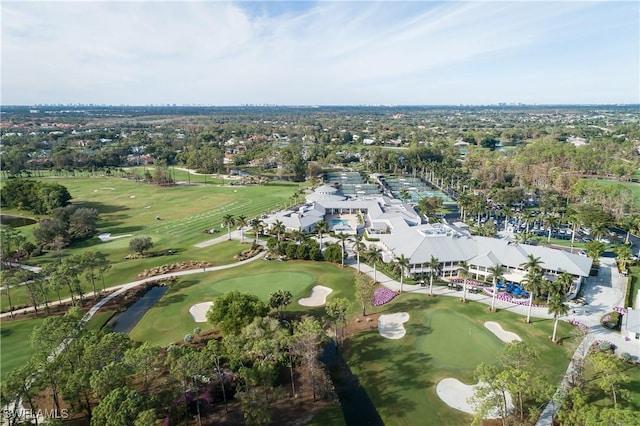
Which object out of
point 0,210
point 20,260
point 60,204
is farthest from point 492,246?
point 0,210

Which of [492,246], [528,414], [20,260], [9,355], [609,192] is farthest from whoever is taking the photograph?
[609,192]

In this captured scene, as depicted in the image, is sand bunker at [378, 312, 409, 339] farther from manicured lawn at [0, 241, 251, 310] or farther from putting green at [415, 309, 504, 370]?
manicured lawn at [0, 241, 251, 310]

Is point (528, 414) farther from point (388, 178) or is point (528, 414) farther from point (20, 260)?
point (388, 178)

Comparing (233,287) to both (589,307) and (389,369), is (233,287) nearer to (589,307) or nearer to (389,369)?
(389,369)

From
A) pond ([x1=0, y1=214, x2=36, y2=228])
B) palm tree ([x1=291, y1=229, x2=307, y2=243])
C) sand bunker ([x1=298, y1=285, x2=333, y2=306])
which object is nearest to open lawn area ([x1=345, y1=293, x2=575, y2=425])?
sand bunker ([x1=298, y1=285, x2=333, y2=306])

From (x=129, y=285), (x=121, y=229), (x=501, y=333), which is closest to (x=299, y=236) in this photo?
(x=129, y=285)

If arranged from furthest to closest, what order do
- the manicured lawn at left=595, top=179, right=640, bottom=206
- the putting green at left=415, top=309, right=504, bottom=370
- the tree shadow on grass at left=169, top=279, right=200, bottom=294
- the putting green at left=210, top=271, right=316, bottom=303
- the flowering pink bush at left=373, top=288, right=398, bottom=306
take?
the manicured lawn at left=595, top=179, right=640, bottom=206, the tree shadow on grass at left=169, top=279, right=200, bottom=294, the putting green at left=210, top=271, right=316, bottom=303, the flowering pink bush at left=373, top=288, right=398, bottom=306, the putting green at left=415, top=309, right=504, bottom=370
